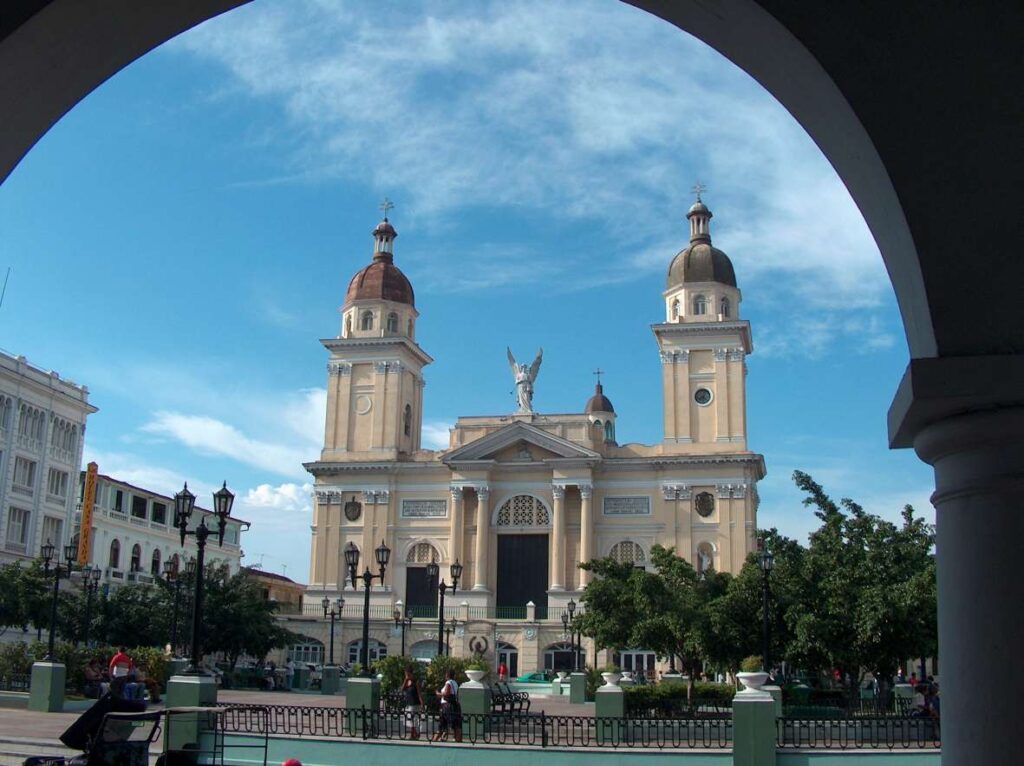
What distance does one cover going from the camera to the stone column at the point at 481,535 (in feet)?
184

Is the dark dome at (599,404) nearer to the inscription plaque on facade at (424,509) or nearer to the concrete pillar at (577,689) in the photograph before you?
the inscription plaque on facade at (424,509)

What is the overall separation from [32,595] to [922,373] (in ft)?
133

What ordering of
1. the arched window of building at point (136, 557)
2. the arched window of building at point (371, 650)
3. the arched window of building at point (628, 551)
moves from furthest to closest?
1. the arched window of building at point (136, 557)
2. the arched window of building at point (628, 551)
3. the arched window of building at point (371, 650)

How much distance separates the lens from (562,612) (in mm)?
53750

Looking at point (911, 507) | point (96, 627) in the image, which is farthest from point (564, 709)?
point (96, 627)

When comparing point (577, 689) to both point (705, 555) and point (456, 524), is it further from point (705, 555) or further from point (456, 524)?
point (456, 524)

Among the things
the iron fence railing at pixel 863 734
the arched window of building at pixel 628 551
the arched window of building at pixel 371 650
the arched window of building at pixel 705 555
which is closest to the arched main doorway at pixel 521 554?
the arched window of building at pixel 628 551

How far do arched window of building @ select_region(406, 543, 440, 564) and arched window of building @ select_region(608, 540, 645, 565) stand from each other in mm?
9327

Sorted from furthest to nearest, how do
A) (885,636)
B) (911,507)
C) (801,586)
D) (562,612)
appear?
(562,612), (911,507), (801,586), (885,636)

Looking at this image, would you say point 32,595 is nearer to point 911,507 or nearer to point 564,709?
point 564,709

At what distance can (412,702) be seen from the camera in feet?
70.1

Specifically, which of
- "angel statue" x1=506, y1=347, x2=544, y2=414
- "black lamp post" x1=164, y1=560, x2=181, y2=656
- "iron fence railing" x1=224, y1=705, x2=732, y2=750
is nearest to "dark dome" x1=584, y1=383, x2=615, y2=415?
"angel statue" x1=506, y1=347, x2=544, y2=414

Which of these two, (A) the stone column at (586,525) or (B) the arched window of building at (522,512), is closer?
(A) the stone column at (586,525)

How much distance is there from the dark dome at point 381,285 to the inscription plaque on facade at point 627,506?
1686 centimetres
